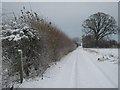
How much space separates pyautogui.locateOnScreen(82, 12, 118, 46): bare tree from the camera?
50594mm

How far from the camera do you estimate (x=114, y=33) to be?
163 feet

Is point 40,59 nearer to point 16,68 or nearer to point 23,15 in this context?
point 16,68

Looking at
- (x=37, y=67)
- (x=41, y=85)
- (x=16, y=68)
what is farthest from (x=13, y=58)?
(x=41, y=85)

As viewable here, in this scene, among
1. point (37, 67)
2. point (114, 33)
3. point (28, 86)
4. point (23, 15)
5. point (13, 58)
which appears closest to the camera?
point (28, 86)

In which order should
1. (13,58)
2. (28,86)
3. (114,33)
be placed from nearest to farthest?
1. (28,86)
2. (13,58)
3. (114,33)

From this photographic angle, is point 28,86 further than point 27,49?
No

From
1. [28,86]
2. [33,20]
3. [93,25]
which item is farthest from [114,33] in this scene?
[28,86]

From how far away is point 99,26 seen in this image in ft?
168

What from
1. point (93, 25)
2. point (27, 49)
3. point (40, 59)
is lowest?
point (40, 59)

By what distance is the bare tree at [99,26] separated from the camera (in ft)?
166

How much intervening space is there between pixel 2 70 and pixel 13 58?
27.4 inches

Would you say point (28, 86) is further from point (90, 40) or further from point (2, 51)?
point (90, 40)

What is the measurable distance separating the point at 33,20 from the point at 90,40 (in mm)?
44916

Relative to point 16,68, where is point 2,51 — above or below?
above
